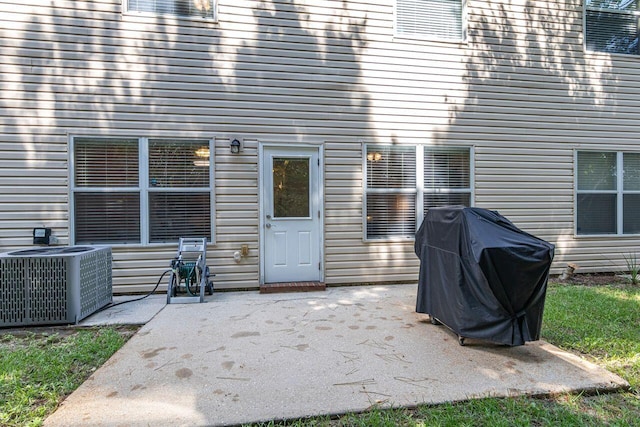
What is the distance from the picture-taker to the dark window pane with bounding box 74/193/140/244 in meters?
4.64

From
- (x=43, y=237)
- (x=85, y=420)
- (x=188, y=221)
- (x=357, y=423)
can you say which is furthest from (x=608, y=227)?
(x=43, y=237)

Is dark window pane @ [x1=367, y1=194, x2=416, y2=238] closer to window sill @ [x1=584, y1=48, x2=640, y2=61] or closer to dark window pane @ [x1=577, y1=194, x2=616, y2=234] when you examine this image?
dark window pane @ [x1=577, y1=194, x2=616, y2=234]

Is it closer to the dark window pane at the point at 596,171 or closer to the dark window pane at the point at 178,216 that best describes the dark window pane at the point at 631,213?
the dark window pane at the point at 596,171

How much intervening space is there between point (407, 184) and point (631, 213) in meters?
4.27

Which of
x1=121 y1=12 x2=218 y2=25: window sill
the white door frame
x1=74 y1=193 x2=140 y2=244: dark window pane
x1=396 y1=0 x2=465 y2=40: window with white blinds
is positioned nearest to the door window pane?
the white door frame

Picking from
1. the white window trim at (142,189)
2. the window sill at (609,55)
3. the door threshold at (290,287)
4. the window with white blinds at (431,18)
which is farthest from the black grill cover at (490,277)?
the window sill at (609,55)

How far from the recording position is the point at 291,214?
16.7ft

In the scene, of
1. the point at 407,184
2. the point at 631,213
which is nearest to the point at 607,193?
the point at 631,213

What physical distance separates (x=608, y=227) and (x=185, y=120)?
7.27 m

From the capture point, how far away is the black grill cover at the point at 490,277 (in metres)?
2.61

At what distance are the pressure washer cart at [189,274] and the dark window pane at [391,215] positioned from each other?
2.46 m

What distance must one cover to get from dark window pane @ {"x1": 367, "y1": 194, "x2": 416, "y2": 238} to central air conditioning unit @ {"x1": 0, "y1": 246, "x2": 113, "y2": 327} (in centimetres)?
375

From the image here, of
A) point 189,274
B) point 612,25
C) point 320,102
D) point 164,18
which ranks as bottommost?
point 189,274

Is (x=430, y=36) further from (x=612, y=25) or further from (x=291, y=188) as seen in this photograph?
(x=612, y=25)
